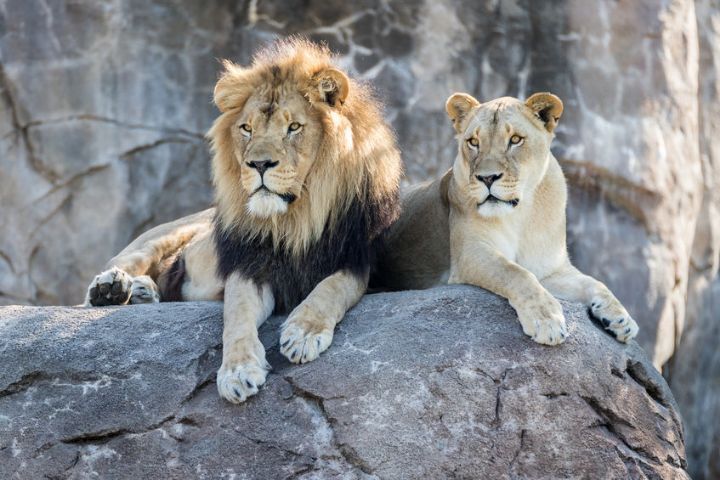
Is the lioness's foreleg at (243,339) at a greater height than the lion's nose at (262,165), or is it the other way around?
the lion's nose at (262,165)

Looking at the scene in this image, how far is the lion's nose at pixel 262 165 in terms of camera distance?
4.15m

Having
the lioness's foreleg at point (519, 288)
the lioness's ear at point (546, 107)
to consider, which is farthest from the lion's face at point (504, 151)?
the lioness's foreleg at point (519, 288)

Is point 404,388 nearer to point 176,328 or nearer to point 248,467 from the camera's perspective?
point 248,467

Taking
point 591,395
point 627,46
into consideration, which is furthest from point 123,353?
point 627,46

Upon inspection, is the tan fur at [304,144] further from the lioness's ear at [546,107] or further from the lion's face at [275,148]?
the lioness's ear at [546,107]

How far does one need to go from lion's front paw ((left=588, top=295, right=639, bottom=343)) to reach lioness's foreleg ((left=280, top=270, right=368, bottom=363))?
3.09 feet

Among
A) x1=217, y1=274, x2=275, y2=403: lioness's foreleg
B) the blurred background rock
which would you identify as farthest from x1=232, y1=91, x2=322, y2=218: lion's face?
the blurred background rock

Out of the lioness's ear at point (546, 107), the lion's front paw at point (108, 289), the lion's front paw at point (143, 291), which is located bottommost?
the lion's front paw at point (143, 291)

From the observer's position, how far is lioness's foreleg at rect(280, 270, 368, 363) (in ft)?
13.1

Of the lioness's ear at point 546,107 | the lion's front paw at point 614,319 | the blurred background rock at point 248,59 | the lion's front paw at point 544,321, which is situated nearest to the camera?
the lion's front paw at point 544,321

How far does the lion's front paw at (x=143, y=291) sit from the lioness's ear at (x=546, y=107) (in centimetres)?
188

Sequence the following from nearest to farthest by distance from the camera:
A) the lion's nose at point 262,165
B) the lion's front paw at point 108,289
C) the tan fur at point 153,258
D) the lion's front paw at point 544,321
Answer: the lion's front paw at point 544,321 → the lion's nose at point 262,165 → the lion's front paw at point 108,289 → the tan fur at point 153,258

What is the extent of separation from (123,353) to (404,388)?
1.08 m

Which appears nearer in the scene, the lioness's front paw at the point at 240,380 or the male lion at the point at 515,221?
the lioness's front paw at the point at 240,380
